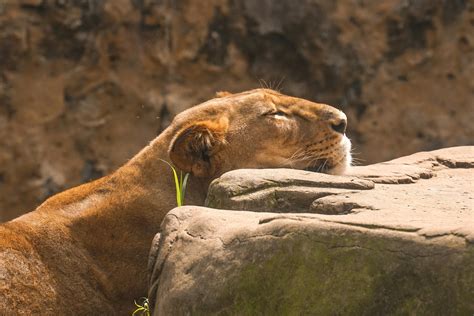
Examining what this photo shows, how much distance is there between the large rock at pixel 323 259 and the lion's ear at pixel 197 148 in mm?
826

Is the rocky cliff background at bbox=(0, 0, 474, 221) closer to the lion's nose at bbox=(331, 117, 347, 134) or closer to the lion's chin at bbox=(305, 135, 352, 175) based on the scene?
the lion's nose at bbox=(331, 117, 347, 134)

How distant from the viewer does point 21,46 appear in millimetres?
7488

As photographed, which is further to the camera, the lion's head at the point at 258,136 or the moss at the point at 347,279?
the lion's head at the point at 258,136

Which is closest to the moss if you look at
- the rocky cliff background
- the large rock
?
the large rock

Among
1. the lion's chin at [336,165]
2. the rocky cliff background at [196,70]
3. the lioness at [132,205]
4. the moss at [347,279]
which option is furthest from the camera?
the rocky cliff background at [196,70]

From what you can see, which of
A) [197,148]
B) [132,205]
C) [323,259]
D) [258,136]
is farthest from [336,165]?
[323,259]

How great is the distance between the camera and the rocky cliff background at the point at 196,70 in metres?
7.55

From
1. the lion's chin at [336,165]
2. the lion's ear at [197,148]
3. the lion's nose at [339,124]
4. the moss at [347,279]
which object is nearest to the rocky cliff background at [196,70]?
the lion's nose at [339,124]

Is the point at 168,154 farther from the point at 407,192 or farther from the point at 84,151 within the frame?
the point at 84,151

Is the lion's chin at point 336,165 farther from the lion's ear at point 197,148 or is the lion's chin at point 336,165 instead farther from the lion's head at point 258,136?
the lion's ear at point 197,148

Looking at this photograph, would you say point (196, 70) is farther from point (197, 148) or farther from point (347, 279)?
point (347, 279)

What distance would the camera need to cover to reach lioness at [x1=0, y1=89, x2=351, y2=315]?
15.5 feet

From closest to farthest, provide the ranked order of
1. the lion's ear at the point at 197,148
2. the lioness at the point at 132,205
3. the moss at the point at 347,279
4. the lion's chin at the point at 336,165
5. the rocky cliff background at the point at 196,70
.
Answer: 1. the moss at the point at 347,279
2. the lioness at the point at 132,205
3. the lion's ear at the point at 197,148
4. the lion's chin at the point at 336,165
5. the rocky cliff background at the point at 196,70

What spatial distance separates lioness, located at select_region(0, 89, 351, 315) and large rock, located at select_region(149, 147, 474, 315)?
83 cm
